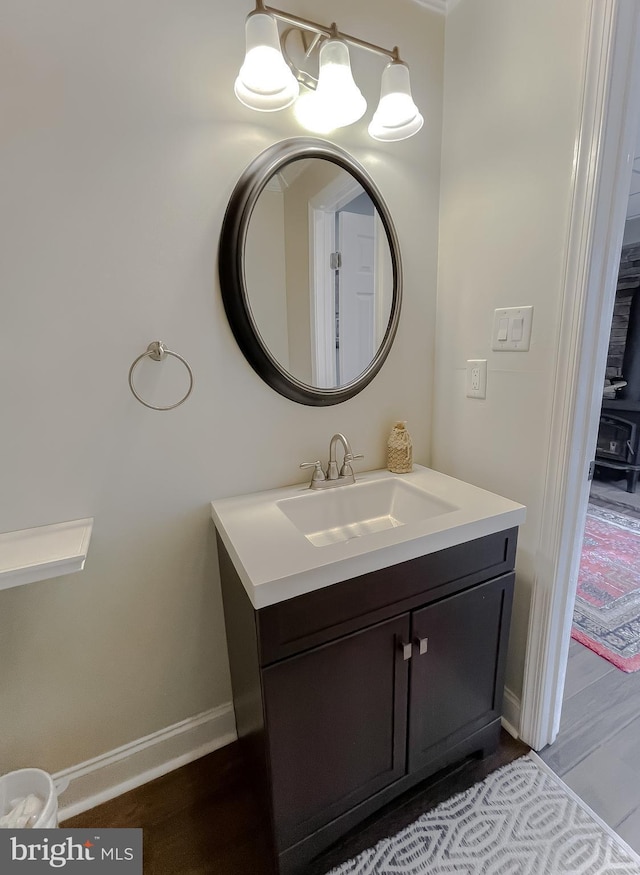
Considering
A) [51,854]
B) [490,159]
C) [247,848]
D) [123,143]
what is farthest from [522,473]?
[51,854]

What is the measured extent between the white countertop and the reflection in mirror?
459 mm

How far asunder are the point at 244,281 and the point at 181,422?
0.44 metres

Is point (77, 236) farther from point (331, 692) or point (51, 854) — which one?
point (51, 854)

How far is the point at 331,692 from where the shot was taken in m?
0.97

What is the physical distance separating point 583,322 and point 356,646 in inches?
39.6

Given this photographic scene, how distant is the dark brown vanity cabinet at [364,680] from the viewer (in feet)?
3.00

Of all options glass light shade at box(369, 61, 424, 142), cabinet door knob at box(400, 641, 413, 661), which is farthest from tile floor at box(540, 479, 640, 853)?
glass light shade at box(369, 61, 424, 142)

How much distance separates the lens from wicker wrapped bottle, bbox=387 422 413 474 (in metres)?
1.46

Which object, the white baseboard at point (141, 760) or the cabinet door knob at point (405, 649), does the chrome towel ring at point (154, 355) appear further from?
the white baseboard at point (141, 760)

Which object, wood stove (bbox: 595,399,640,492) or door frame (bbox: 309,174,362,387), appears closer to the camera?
door frame (bbox: 309,174,362,387)

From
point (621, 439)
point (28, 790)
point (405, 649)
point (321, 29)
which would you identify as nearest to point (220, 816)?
point (28, 790)

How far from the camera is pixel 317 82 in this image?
1145 millimetres

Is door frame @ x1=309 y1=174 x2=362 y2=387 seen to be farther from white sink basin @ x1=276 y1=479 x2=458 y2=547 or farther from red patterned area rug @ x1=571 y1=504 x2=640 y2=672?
red patterned area rug @ x1=571 y1=504 x2=640 y2=672

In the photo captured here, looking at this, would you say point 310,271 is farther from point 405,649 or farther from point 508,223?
point 405,649
